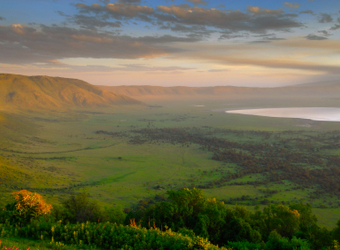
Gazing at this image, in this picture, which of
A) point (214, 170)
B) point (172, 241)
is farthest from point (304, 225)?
point (214, 170)

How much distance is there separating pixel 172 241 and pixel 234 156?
2709 inches

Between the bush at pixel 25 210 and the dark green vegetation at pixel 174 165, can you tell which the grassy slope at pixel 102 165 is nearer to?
the dark green vegetation at pixel 174 165

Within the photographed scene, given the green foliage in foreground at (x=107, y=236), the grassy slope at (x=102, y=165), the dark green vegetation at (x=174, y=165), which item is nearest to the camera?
the green foliage in foreground at (x=107, y=236)

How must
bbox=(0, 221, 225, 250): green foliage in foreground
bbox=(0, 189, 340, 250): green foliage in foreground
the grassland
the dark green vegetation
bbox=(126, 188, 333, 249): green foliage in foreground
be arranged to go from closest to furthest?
bbox=(0, 221, 225, 250): green foliage in foreground
bbox=(0, 189, 340, 250): green foliage in foreground
bbox=(126, 188, 333, 249): green foliage in foreground
the dark green vegetation
the grassland

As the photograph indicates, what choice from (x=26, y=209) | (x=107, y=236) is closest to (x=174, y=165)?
(x=26, y=209)

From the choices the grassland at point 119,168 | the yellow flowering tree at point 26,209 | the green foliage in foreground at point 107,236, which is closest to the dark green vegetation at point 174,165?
the grassland at point 119,168

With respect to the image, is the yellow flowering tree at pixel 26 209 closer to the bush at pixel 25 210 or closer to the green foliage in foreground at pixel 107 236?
the bush at pixel 25 210

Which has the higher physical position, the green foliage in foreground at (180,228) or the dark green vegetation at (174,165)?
the green foliage in foreground at (180,228)

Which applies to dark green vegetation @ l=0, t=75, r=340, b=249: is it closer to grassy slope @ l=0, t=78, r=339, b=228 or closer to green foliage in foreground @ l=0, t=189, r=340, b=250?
grassy slope @ l=0, t=78, r=339, b=228

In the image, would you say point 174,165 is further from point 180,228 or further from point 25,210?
point 25,210

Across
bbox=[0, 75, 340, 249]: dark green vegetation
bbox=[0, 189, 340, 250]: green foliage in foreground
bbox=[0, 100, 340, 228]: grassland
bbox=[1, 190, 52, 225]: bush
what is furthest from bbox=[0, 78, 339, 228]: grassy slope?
bbox=[1, 190, 52, 225]: bush

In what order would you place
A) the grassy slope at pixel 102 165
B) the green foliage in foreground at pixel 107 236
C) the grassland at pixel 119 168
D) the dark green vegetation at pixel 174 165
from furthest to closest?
1. the grassy slope at pixel 102 165
2. the grassland at pixel 119 168
3. the dark green vegetation at pixel 174 165
4. the green foliage in foreground at pixel 107 236

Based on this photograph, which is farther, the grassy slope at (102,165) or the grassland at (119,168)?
the grassy slope at (102,165)

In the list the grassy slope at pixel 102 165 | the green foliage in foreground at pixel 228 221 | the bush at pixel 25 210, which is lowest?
the grassy slope at pixel 102 165
